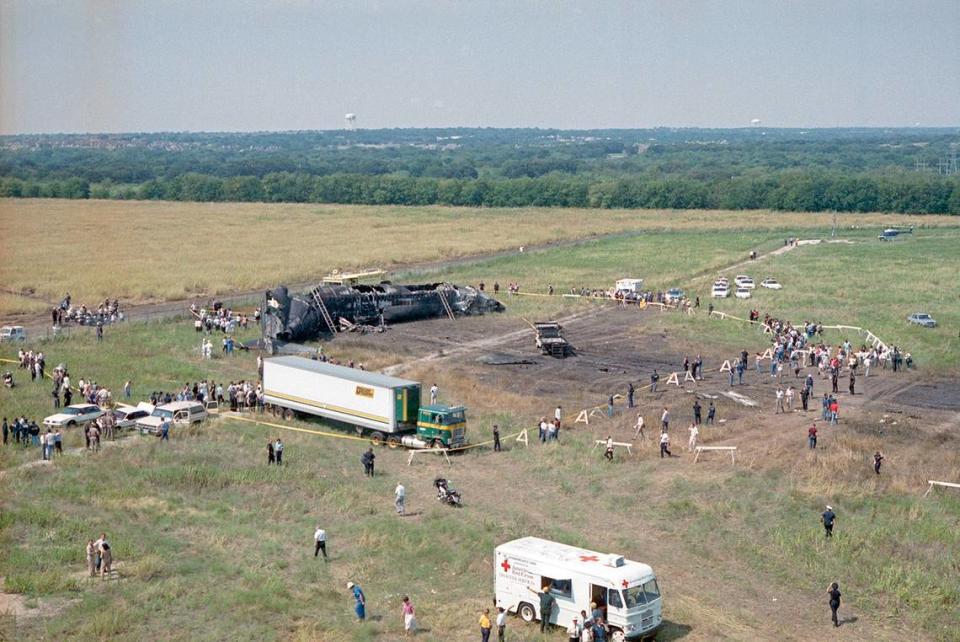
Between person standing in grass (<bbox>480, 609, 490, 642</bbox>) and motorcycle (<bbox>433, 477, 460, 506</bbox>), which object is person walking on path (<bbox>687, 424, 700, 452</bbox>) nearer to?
motorcycle (<bbox>433, 477, 460, 506</bbox>)

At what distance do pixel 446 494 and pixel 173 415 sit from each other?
1417 centimetres

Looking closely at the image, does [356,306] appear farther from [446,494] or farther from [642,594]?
[642,594]

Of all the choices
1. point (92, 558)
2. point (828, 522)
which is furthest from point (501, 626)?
point (828, 522)

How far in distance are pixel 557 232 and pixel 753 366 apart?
82.7 metres

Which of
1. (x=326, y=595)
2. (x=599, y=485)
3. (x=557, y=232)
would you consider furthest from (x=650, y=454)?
(x=557, y=232)

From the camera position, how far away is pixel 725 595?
3022 cm

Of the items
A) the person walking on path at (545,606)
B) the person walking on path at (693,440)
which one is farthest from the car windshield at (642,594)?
the person walking on path at (693,440)

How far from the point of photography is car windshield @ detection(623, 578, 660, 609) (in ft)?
86.8

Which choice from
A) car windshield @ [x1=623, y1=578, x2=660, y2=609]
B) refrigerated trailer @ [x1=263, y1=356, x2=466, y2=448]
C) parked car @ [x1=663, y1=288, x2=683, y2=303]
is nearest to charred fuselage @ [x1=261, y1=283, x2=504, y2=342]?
parked car @ [x1=663, y1=288, x2=683, y2=303]

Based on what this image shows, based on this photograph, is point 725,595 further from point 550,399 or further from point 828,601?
point 550,399

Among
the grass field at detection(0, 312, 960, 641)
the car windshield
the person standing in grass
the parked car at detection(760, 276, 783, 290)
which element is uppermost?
the car windshield

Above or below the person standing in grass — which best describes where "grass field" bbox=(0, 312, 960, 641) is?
below

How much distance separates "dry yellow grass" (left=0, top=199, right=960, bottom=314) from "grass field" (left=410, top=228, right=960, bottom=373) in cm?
1281

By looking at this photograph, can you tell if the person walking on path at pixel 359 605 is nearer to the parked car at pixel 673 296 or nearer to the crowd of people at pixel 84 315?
the crowd of people at pixel 84 315
